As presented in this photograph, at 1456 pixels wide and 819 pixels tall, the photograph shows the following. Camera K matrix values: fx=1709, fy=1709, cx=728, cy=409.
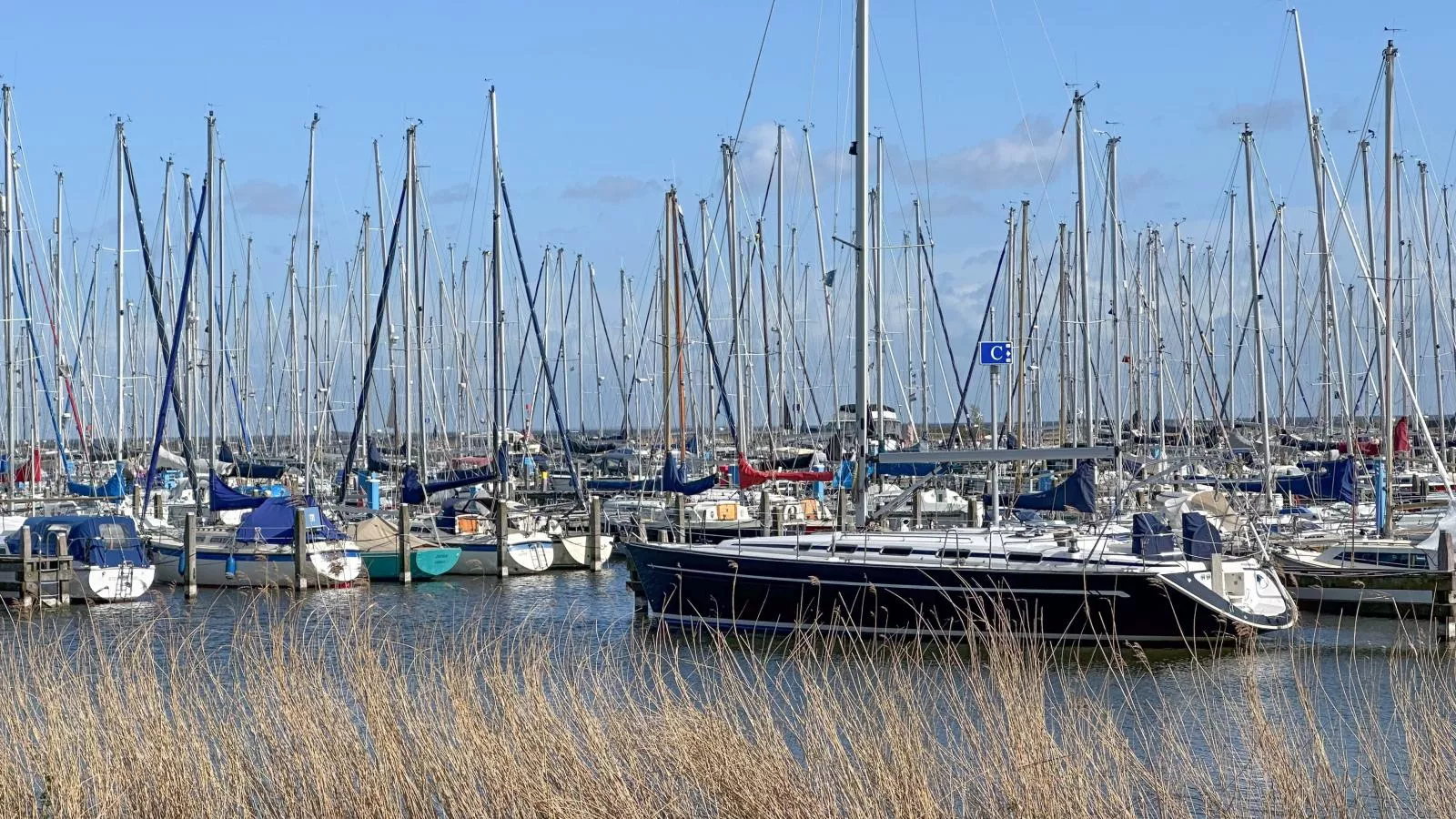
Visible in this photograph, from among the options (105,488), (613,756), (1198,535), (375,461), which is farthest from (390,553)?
(613,756)

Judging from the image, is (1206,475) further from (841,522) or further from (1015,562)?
(1015,562)

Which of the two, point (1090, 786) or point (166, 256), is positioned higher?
point (166, 256)

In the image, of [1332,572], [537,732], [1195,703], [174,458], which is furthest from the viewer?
[174,458]

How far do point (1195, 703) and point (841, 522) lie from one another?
17.3m

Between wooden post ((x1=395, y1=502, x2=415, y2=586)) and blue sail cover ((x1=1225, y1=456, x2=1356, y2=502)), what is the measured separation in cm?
1816

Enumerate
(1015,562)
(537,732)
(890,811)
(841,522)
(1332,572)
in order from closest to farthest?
(890,811)
(537,732)
(1015,562)
(1332,572)
(841,522)

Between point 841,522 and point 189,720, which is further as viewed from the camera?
point 841,522

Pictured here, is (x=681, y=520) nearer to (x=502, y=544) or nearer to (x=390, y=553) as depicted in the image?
(x=502, y=544)

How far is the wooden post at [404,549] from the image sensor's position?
1421 inches

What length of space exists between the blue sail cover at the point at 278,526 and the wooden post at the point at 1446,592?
21.1 metres

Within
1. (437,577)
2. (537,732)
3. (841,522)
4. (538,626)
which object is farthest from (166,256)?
(537,732)

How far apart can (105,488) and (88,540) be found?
15.7 meters

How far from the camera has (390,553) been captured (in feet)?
120

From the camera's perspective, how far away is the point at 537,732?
1139cm
